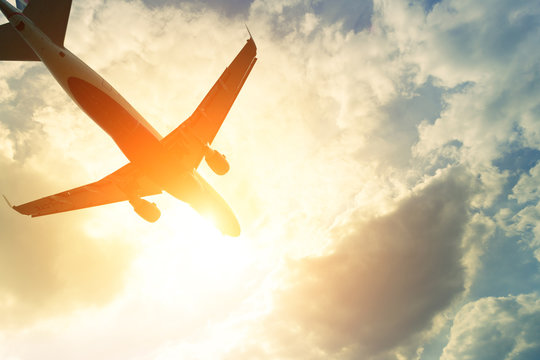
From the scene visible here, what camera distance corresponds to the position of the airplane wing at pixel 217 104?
16625 millimetres

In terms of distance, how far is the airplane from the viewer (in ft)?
45.5

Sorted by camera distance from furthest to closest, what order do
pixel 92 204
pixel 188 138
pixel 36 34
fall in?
1. pixel 92 204
2. pixel 188 138
3. pixel 36 34

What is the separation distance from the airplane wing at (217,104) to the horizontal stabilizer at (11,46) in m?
9.85

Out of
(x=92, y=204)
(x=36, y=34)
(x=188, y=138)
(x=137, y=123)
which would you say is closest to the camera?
(x=36, y=34)

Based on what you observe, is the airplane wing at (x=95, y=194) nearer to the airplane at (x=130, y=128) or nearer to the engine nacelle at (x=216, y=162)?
the airplane at (x=130, y=128)

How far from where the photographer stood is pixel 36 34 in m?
13.6

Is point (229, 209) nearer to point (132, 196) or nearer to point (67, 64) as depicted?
point (132, 196)

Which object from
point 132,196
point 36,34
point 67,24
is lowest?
point 132,196

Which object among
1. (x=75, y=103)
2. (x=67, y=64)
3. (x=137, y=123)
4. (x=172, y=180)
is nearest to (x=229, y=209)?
(x=172, y=180)

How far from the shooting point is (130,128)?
586 inches

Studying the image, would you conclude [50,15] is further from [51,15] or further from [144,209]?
[144,209]

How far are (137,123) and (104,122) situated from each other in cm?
195

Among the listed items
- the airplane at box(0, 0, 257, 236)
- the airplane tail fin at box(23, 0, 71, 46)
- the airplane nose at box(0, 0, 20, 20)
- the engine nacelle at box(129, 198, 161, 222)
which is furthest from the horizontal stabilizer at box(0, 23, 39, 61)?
the engine nacelle at box(129, 198, 161, 222)

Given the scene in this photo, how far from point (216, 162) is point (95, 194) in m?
11.2
